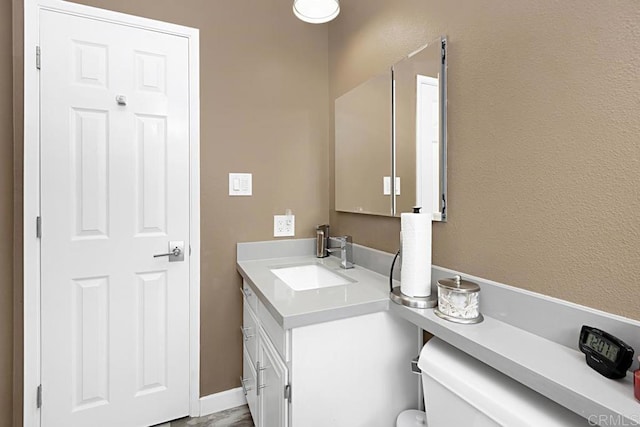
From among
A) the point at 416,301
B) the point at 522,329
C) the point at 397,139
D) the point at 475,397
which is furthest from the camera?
the point at 397,139

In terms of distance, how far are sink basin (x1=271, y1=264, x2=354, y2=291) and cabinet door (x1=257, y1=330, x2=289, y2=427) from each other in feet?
1.24

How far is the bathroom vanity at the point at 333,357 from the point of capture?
1067 millimetres

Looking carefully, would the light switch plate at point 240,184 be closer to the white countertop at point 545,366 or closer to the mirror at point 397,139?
the mirror at point 397,139

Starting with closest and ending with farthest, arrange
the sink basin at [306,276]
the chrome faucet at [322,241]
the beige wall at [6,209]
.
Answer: the beige wall at [6,209] < the sink basin at [306,276] < the chrome faucet at [322,241]

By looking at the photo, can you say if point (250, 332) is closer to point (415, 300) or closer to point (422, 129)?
point (415, 300)

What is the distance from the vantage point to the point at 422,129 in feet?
4.18

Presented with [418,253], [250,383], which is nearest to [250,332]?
[250,383]

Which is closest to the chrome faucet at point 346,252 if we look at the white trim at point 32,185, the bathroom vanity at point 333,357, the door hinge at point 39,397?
the bathroom vanity at point 333,357

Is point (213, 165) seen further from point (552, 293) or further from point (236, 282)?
point (552, 293)

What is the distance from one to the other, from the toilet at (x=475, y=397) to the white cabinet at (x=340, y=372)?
24 cm

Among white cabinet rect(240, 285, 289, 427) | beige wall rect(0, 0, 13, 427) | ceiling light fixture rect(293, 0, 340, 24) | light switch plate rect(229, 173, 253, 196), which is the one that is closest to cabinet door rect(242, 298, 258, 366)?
white cabinet rect(240, 285, 289, 427)

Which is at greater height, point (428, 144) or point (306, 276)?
point (428, 144)

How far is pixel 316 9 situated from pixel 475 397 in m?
1.69

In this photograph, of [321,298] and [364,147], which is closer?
[321,298]
